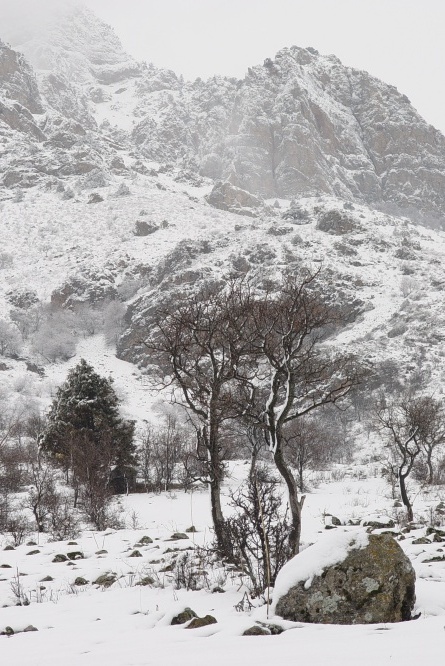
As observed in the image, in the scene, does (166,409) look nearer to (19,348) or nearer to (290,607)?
(19,348)

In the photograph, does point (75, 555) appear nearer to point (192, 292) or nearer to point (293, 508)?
point (293, 508)

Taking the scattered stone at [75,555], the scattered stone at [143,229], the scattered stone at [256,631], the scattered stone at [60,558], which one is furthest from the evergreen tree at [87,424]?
the scattered stone at [143,229]

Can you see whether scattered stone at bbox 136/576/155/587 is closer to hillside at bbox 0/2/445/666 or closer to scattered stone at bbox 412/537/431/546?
hillside at bbox 0/2/445/666

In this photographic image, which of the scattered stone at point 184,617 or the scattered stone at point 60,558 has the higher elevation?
the scattered stone at point 184,617

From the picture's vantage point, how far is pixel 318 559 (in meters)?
5.07

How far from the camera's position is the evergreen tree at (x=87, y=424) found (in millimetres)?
28109

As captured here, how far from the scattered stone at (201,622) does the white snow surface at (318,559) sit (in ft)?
2.27

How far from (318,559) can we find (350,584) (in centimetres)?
46

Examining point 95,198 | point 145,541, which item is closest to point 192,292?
point 95,198

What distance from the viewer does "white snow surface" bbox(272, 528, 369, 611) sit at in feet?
16.3

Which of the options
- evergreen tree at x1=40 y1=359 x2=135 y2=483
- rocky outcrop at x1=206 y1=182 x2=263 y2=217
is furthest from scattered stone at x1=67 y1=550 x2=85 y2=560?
rocky outcrop at x1=206 y1=182 x2=263 y2=217

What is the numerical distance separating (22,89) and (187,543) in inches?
8336

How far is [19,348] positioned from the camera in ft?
269

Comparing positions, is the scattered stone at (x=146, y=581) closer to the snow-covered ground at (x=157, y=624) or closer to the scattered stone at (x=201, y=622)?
the snow-covered ground at (x=157, y=624)
